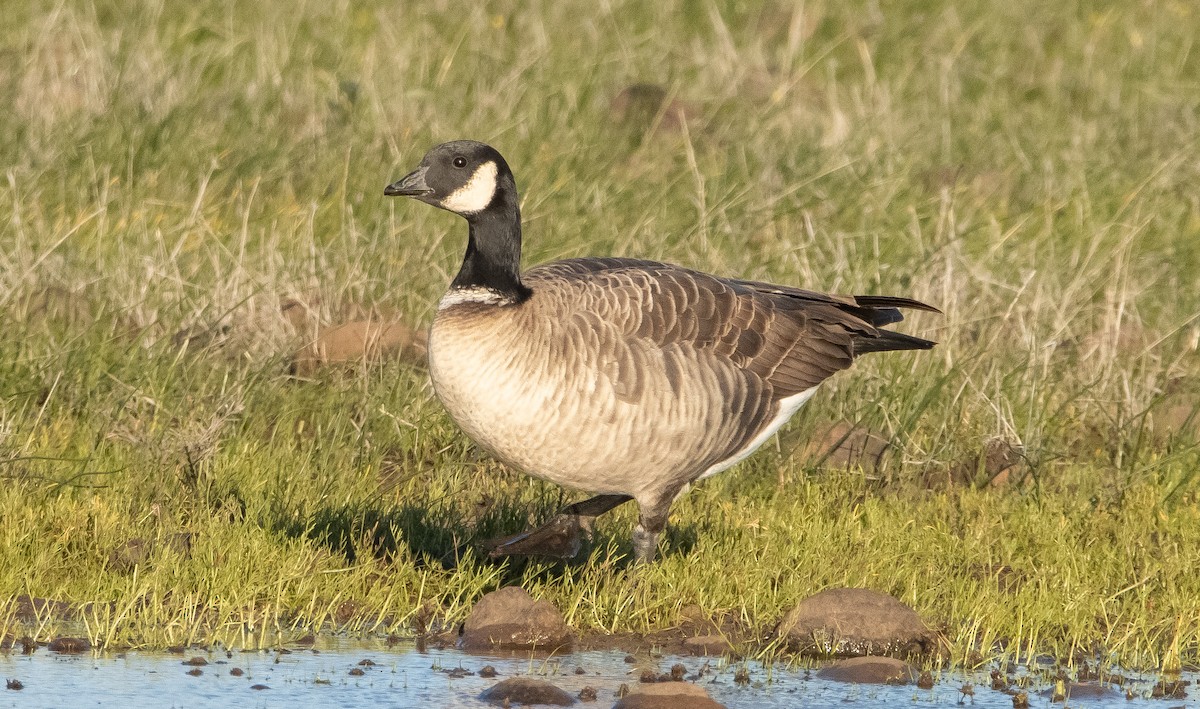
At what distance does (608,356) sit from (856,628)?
1212 mm

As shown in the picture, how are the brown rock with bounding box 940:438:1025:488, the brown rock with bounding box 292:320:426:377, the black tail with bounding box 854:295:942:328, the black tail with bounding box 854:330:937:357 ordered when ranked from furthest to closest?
the brown rock with bounding box 292:320:426:377
the brown rock with bounding box 940:438:1025:488
the black tail with bounding box 854:330:937:357
the black tail with bounding box 854:295:942:328

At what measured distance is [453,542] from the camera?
6.35 metres

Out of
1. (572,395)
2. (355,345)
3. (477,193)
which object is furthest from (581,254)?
(572,395)

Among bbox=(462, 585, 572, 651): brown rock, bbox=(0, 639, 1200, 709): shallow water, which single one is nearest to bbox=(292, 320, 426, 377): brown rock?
bbox=(462, 585, 572, 651): brown rock

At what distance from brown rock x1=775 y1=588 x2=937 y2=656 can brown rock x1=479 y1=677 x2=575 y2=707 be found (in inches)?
39.4

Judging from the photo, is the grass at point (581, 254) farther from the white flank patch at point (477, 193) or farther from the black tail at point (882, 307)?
the white flank patch at point (477, 193)

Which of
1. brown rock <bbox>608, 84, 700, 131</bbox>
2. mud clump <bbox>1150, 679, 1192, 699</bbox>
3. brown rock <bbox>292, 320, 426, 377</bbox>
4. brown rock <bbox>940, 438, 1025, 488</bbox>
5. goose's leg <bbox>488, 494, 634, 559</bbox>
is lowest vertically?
mud clump <bbox>1150, 679, 1192, 699</bbox>

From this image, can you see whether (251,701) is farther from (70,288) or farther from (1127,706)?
(70,288)

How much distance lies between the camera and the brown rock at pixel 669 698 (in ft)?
15.3

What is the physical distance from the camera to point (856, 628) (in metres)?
5.47

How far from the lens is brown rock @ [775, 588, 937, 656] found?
546cm

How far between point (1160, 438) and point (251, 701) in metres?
4.59

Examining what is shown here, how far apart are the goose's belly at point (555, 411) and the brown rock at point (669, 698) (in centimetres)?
108

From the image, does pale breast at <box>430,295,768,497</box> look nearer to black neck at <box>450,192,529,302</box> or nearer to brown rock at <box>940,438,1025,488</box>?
black neck at <box>450,192,529,302</box>
